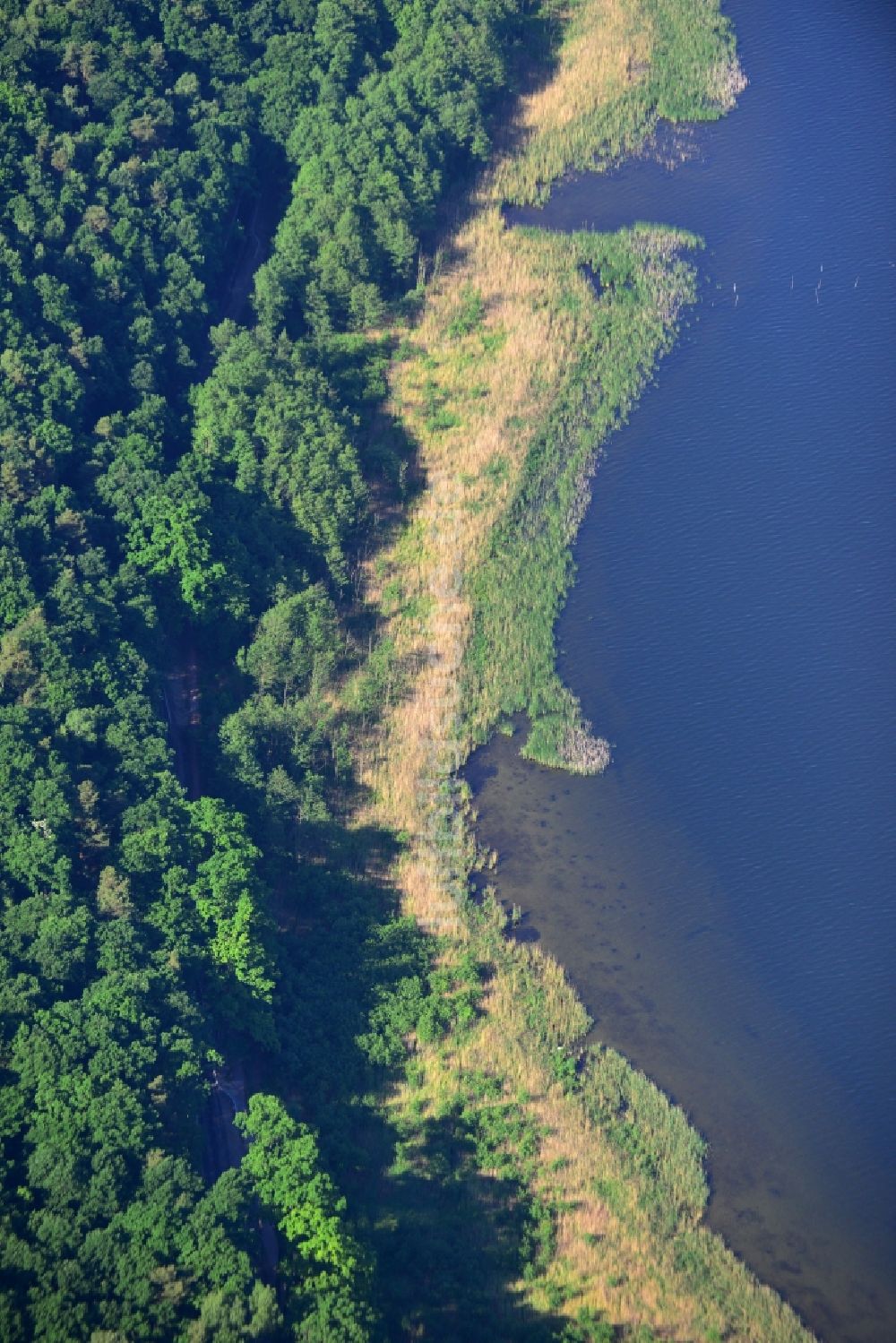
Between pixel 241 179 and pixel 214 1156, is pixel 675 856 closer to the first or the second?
pixel 214 1156

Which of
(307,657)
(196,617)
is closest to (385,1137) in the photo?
(307,657)

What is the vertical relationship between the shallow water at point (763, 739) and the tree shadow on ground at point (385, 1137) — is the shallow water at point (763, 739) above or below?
above

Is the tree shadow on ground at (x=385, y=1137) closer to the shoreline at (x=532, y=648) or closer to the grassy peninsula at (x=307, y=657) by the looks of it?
the grassy peninsula at (x=307, y=657)

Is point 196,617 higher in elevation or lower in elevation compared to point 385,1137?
higher

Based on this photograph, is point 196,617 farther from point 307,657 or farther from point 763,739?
point 763,739

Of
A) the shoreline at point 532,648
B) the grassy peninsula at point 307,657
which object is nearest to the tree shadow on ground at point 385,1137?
the grassy peninsula at point 307,657

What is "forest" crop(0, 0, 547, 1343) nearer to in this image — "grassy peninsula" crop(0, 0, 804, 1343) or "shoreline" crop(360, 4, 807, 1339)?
"grassy peninsula" crop(0, 0, 804, 1343)

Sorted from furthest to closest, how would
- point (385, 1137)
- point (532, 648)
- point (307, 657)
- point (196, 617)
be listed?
point (532, 648)
point (307, 657)
point (196, 617)
point (385, 1137)

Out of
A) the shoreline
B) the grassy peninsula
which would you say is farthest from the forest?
the shoreline
